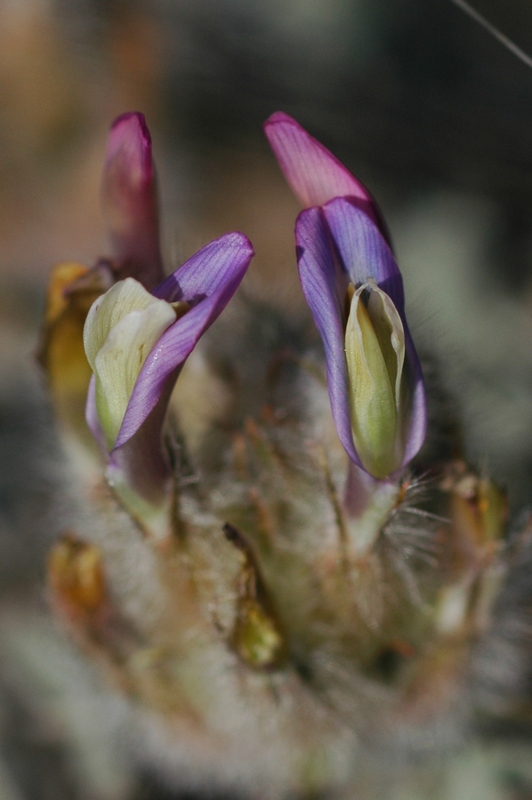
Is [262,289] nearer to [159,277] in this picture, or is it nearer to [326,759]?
[159,277]

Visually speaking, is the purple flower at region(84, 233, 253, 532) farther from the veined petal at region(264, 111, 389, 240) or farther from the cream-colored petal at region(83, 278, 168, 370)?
the veined petal at region(264, 111, 389, 240)

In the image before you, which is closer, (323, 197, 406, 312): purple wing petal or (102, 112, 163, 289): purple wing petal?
(323, 197, 406, 312): purple wing petal

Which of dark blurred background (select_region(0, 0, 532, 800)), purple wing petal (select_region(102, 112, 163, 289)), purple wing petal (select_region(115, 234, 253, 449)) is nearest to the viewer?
purple wing petal (select_region(115, 234, 253, 449))

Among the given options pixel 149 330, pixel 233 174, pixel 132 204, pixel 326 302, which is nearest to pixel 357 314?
pixel 326 302

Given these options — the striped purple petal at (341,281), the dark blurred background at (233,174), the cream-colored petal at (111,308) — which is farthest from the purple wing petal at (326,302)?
the dark blurred background at (233,174)

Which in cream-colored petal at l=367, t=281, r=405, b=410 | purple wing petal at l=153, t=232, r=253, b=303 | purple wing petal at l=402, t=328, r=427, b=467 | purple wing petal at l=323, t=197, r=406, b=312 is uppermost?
purple wing petal at l=153, t=232, r=253, b=303

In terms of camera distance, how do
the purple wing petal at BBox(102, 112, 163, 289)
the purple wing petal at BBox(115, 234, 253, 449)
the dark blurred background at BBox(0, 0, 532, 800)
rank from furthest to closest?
the dark blurred background at BBox(0, 0, 532, 800), the purple wing petal at BBox(102, 112, 163, 289), the purple wing petal at BBox(115, 234, 253, 449)

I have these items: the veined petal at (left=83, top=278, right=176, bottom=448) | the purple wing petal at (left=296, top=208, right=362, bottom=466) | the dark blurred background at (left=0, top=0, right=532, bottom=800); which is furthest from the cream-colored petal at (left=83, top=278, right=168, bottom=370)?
the dark blurred background at (left=0, top=0, right=532, bottom=800)
